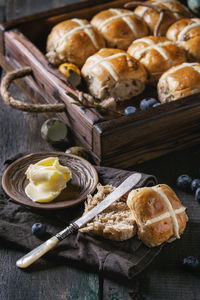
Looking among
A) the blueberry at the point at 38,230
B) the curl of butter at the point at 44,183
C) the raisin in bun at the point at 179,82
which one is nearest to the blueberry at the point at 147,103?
the raisin in bun at the point at 179,82

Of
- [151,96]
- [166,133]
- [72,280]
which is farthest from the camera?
[151,96]

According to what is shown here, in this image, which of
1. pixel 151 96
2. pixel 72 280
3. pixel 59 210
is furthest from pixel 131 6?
pixel 72 280

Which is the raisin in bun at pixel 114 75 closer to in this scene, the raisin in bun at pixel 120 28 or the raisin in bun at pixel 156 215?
the raisin in bun at pixel 120 28

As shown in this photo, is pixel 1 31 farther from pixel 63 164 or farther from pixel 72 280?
→ pixel 72 280

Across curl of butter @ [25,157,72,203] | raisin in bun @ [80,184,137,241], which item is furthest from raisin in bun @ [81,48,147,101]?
raisin in bun @ [80,184,137,241]

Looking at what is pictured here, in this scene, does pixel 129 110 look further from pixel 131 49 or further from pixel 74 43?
pixel 74 43

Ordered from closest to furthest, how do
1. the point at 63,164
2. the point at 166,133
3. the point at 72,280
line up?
the point at 72,280, the point at 63,164, the point at 166,133
